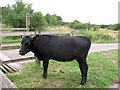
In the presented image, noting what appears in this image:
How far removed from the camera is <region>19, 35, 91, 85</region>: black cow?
4.62m

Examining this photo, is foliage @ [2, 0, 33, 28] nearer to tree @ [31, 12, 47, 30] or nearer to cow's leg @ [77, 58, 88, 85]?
tree @ [31, 12, 47, 30]

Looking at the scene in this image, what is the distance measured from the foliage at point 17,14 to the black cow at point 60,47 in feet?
38.6

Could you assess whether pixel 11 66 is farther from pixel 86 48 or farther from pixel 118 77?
Result: pixel 118 77

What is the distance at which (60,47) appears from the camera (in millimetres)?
4676

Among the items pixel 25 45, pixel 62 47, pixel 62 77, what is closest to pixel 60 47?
pixel 62 47

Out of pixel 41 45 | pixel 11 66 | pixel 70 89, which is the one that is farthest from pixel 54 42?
pixel 11 66

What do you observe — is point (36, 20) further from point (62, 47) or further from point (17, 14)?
point (62, 47)

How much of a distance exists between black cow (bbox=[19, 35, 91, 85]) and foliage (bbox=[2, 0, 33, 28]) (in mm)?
11764

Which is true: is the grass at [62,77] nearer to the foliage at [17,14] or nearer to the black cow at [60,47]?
the black cow at [60,47]

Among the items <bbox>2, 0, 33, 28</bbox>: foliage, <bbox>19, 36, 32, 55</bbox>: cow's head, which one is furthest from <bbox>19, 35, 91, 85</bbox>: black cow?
<bbox>2, 0, 33, 28</bbox>: foliage

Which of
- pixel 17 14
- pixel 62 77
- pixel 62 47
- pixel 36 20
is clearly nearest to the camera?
pixel 62 47

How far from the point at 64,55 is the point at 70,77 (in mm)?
904

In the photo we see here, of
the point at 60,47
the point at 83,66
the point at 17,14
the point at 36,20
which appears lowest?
the point at 83,66

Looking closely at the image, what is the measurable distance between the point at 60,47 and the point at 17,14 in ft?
42.2
